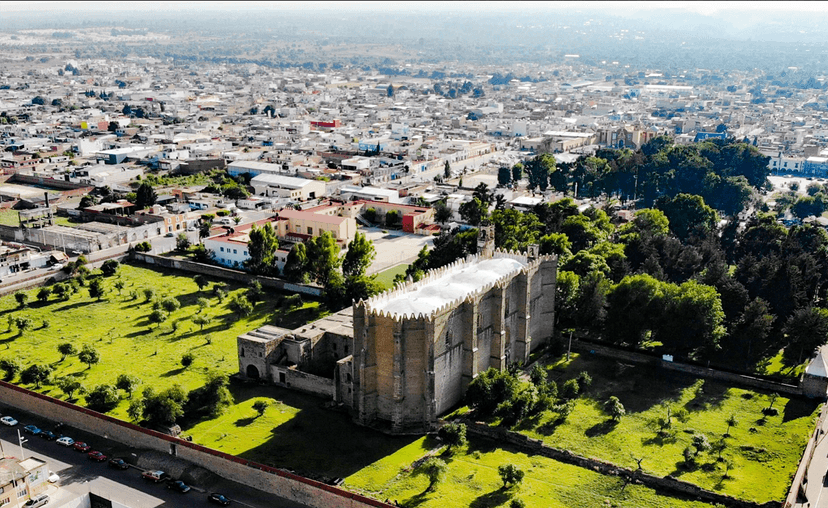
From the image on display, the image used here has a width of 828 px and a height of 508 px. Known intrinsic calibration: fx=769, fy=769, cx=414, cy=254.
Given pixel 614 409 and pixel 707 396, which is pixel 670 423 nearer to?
pixel 614 409

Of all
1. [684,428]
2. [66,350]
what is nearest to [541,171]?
[684,428]

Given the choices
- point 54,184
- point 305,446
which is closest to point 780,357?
point 305,446

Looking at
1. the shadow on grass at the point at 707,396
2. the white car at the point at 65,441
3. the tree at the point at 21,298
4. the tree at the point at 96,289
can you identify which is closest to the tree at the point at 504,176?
the tree at the point at 96,289

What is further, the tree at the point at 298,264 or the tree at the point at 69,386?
the tree at the point at 298,264

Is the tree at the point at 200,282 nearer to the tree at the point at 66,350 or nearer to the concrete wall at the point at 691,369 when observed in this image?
the tree at the point at 66,350

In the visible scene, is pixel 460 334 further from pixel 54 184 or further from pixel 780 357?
pixel 54 184

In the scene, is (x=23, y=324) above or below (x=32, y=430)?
above
